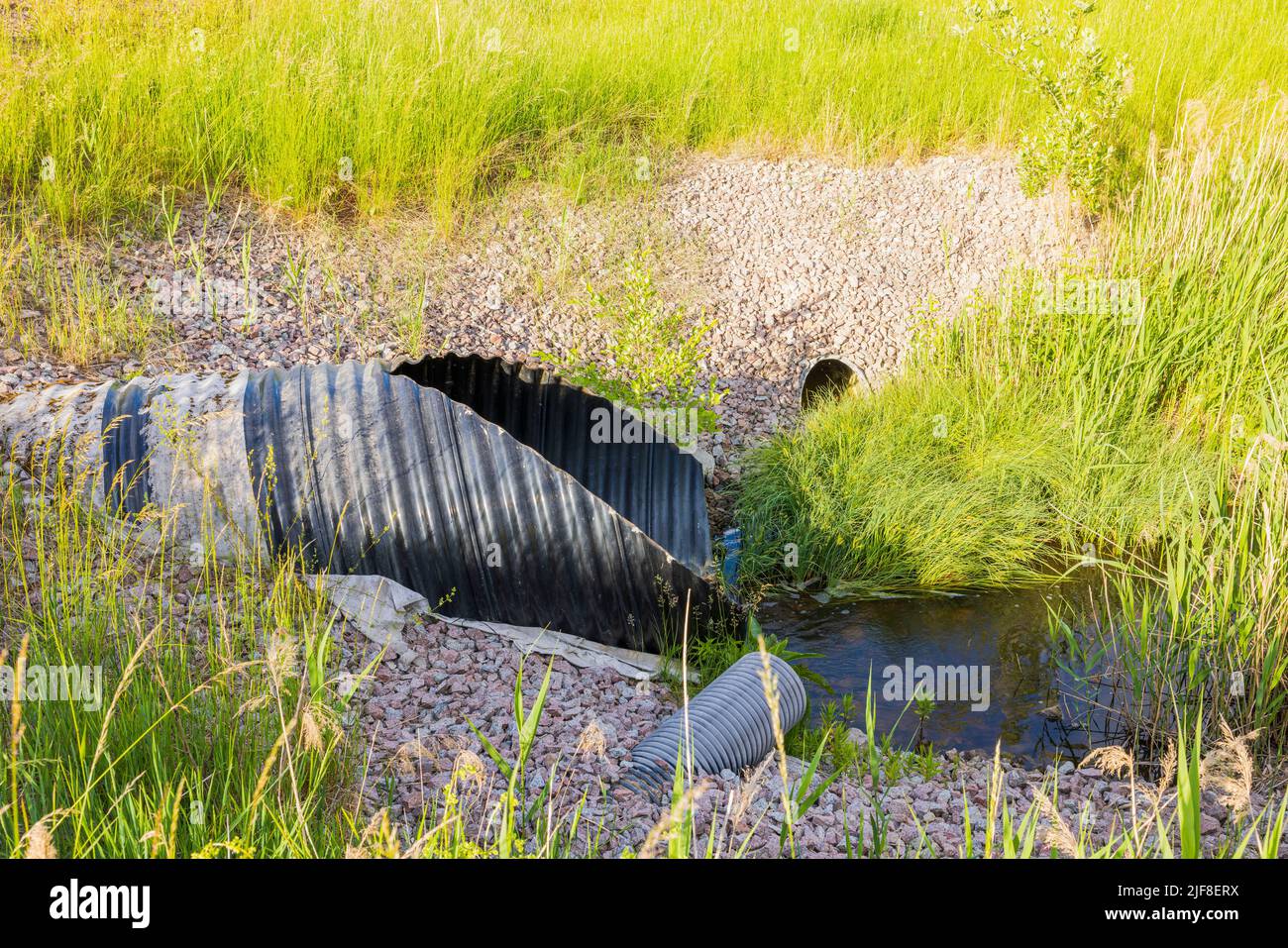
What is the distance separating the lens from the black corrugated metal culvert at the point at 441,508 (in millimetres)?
4270

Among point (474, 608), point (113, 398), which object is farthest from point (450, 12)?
point (474, 608)

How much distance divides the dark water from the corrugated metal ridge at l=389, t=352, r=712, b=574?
627 millimetres

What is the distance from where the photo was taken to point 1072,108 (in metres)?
7.46

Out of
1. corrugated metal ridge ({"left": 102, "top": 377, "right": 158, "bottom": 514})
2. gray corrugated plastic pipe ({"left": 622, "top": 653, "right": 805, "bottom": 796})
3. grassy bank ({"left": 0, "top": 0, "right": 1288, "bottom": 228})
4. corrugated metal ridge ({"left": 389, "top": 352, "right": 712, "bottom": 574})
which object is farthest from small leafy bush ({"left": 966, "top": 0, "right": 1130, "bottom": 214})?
corrugated metal ridge ({"left": 102, "top": 377, "right": 158, "bottom": 514})

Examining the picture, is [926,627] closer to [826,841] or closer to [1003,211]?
[826,841]

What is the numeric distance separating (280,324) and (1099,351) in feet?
15.1

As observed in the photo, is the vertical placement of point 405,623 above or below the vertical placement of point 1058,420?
below

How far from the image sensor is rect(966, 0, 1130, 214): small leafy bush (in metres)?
7.44

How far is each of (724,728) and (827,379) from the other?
3416mm

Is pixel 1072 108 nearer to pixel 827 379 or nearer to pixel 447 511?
pixel 827 379

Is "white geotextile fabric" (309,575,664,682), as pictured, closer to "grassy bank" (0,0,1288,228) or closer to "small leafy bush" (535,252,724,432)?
"small leafy bush" (535,252,724,432)

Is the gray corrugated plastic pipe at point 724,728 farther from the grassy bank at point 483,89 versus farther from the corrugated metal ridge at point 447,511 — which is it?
the grassy bank at point 483,89

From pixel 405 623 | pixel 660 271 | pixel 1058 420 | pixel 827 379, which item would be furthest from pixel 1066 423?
pixel 405 623

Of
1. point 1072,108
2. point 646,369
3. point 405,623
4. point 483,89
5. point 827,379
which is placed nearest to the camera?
point 405,623
